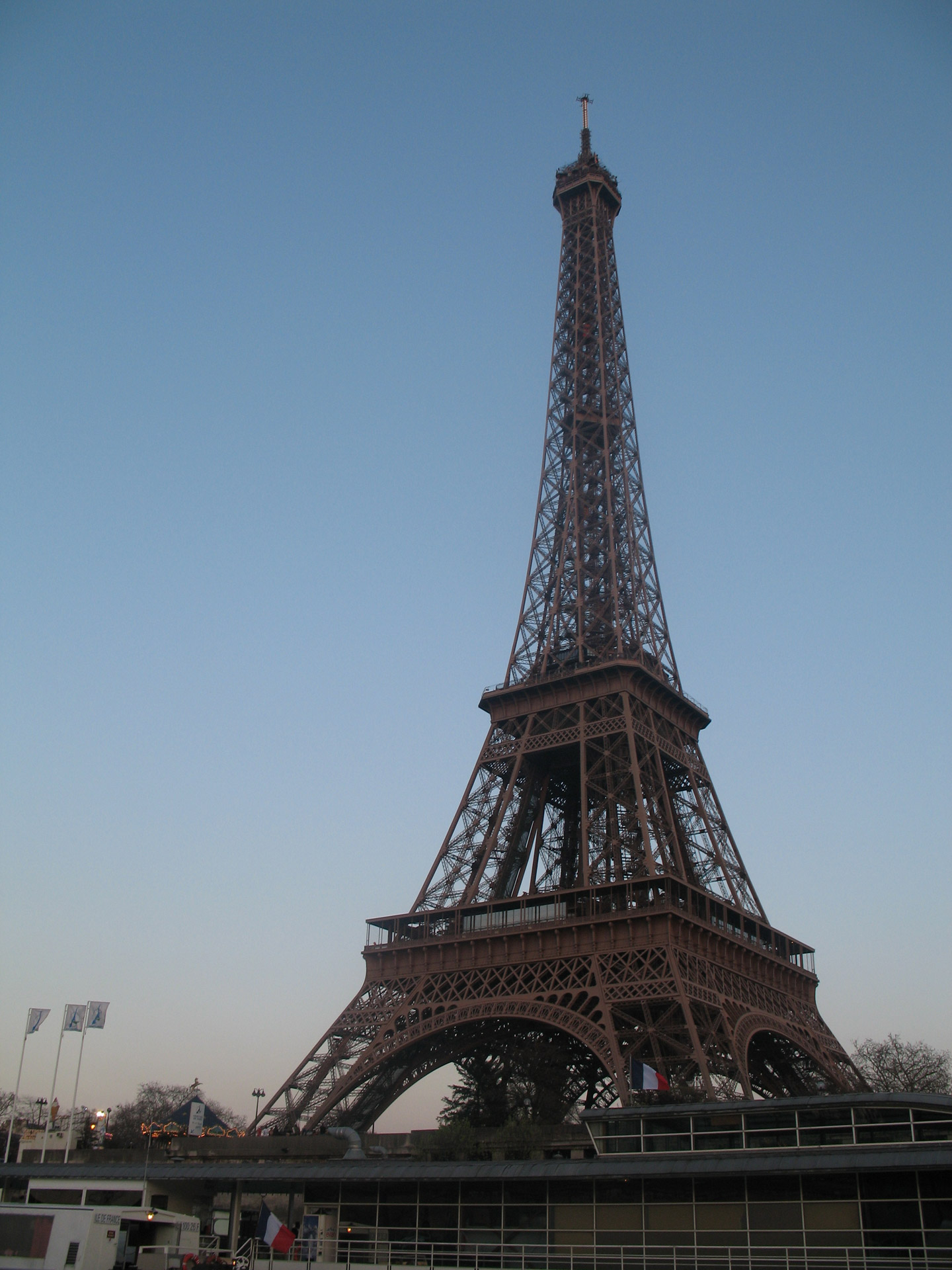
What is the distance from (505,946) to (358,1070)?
8948 millimetres

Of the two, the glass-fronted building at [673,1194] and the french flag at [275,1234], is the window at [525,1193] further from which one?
the french flag at [275,1234]

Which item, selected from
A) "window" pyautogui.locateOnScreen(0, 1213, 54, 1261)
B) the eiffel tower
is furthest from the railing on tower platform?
"window" pyautogui.locateOnScreen(0, 1213, 54, 1261)

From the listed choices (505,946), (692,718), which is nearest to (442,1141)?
(505,946)

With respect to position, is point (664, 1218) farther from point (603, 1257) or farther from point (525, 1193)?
point (525, 1193)

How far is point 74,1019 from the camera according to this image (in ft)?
185

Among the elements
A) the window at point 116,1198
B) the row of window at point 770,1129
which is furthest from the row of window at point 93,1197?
the row of window at point 770,1129

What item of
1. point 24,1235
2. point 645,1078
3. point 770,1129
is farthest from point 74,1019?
point 770,1129

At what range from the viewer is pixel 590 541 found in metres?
75.3

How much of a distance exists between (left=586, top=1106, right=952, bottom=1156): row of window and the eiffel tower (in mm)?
5830

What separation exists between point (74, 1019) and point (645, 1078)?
3063 cm

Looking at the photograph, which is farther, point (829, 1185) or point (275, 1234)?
point (275, 1234)

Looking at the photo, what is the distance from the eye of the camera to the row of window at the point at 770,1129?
3041 cm

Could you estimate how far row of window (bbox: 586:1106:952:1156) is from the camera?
30406mm

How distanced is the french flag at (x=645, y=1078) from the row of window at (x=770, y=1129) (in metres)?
4.41
